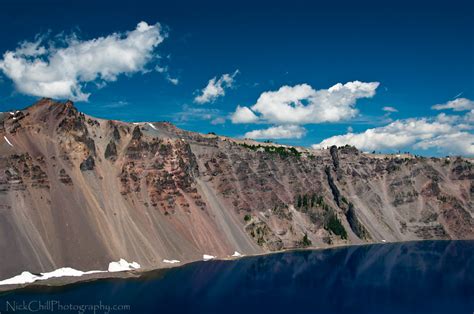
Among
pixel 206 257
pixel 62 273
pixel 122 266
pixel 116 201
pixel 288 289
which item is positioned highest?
pixel 116 201

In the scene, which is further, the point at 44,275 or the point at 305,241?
the point at 305,241

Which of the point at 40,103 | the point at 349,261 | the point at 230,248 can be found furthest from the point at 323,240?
the point at 40,103

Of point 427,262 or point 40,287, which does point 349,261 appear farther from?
point 40,287

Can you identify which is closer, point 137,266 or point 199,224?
point 137,266

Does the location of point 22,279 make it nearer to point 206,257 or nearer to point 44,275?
point 44,275

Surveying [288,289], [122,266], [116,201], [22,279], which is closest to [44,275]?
[22,279]

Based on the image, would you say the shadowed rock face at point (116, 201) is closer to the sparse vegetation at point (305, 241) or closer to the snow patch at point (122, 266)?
the sparse vegetation at point (305, 241)

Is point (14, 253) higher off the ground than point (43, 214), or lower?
lower
